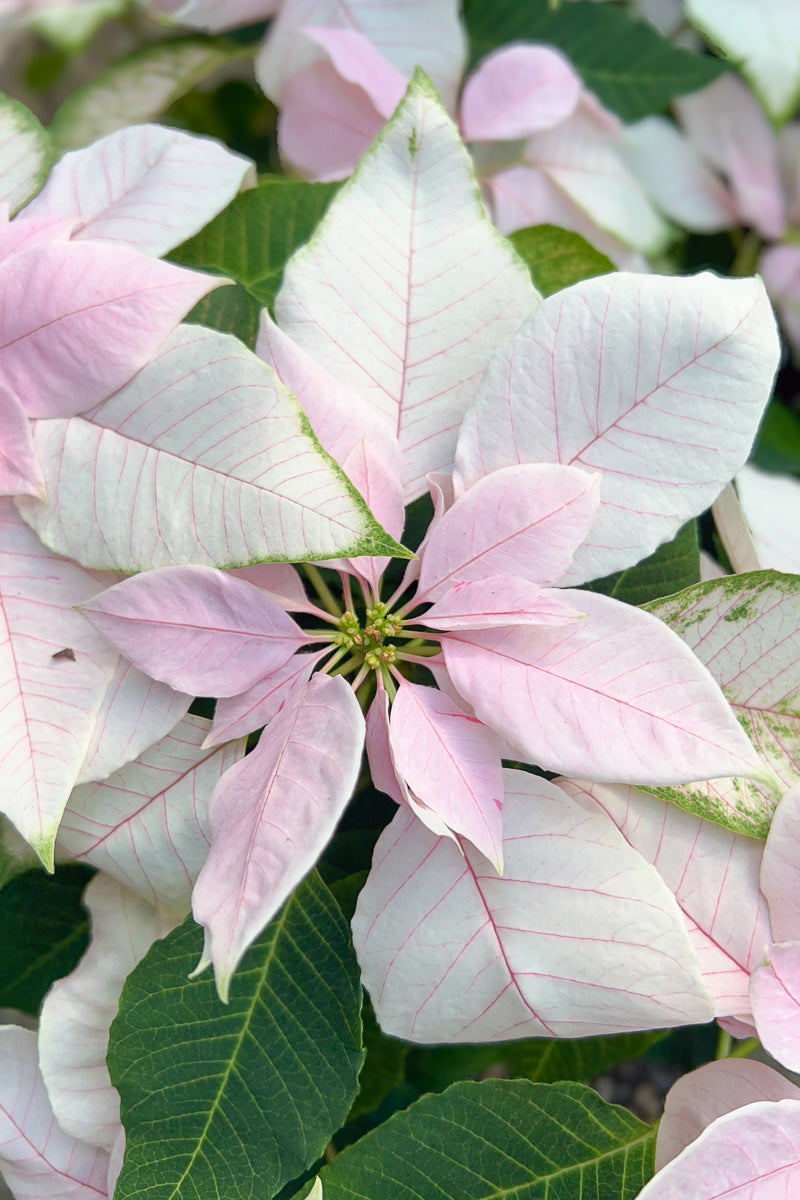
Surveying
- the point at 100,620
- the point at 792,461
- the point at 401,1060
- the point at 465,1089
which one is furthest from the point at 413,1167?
the point at 792,461

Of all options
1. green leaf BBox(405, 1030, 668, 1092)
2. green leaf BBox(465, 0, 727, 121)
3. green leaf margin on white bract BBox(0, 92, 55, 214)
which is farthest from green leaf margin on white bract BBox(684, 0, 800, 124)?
green leaf BBox(405, 1030, 668, 1092)

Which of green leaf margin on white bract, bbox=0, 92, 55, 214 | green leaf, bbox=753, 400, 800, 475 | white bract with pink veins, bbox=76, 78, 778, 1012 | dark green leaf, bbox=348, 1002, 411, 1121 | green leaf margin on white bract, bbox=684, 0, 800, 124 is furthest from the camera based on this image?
green leaf, bbox=753, 400, 800, 475

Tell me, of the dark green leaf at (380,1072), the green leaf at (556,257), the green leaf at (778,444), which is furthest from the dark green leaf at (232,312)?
the green leaf at (778,444)

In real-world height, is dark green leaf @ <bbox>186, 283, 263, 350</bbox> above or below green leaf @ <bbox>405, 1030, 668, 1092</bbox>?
above

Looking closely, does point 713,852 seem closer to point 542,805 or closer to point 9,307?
point 542,805

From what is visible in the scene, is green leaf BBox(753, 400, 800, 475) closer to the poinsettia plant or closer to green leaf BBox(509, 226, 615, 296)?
green leaf BBox(509, 226, 615, 296)

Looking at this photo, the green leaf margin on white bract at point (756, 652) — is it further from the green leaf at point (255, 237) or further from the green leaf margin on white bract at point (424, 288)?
the green leaf at point (255, 237)
